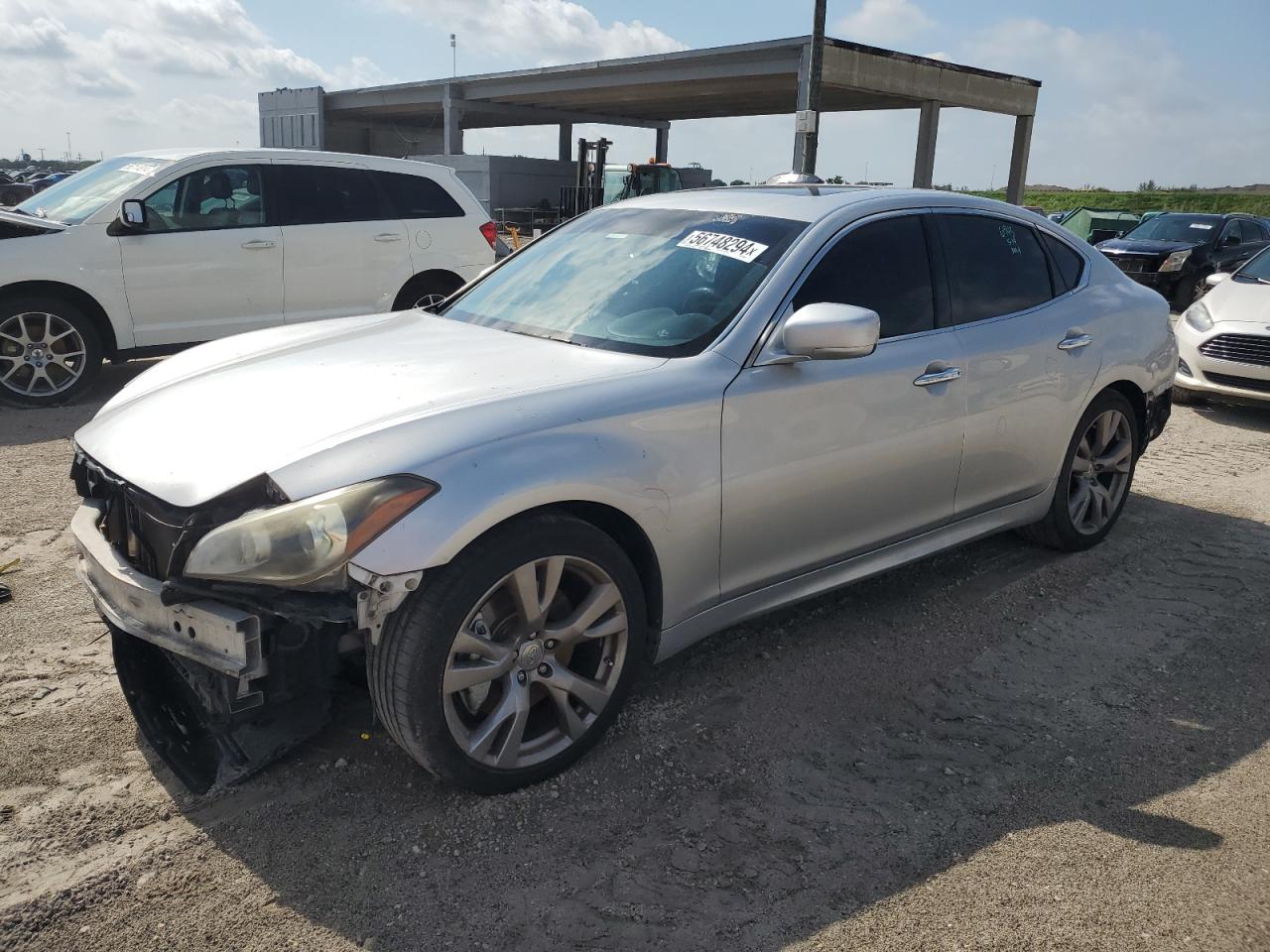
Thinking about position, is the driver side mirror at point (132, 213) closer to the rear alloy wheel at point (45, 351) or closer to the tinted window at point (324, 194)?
the rear alloy wheel at point (45, 351)

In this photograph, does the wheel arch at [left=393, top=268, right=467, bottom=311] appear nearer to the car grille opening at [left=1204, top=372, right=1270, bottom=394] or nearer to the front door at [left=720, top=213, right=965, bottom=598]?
the front door at [left=720, top=213, right=965, bottom=598]

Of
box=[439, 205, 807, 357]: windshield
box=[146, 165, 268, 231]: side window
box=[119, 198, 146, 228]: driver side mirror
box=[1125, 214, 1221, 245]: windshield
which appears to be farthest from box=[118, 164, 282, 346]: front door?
box=[1125, 214, 1221, 245]: windshield

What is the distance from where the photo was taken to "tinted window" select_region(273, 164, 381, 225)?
320 inches

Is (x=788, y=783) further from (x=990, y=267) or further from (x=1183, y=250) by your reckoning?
(x=1183, y=250)

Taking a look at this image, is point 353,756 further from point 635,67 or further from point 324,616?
point 635,67

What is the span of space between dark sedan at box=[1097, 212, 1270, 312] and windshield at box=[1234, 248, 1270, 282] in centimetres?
758

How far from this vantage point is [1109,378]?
4707mm

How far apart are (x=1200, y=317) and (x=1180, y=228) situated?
10893 mm

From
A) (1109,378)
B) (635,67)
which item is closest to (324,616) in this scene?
(1109,378)

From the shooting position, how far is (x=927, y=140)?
88.6 ft

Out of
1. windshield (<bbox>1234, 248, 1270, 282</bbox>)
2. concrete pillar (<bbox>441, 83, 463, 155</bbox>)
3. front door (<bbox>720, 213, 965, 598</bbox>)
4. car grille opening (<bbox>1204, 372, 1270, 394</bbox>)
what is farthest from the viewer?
concrete pillar (<bbox>441, 83, 463, 155</bbox>)

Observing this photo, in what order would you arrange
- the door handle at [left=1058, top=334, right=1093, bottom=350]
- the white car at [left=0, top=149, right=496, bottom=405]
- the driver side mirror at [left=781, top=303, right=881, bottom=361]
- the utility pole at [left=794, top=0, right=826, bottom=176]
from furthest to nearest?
the utility pole at [left=794, top=0, right=826, bottom=176] < the white car at [left=0, top=149, right=496, bottom=405] < the door handle at [left=1058, top=334, right=1093, bottom=350] < the driver side mirror at [left=781, top=303, right=881, bottom=361]

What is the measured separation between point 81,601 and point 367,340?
1.65m

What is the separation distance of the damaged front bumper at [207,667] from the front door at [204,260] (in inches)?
201
